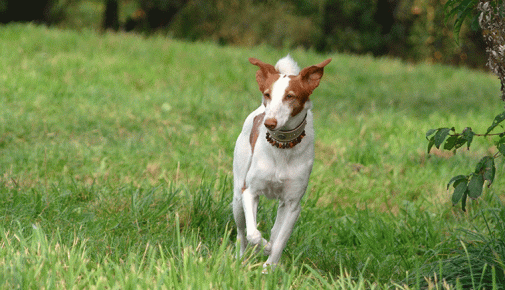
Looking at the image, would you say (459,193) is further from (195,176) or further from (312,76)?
(195,176)

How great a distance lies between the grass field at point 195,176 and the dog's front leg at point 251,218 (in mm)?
109

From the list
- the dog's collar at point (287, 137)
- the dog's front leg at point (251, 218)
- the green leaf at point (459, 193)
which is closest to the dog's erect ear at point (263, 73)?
the dog's collar at point (287, 137)

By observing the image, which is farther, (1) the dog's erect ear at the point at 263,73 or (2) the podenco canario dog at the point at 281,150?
(1) the dog's erect ear at the point at 263,73

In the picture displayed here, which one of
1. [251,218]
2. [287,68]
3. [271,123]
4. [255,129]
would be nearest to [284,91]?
[271,123]

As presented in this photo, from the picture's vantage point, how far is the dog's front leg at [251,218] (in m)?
3.20

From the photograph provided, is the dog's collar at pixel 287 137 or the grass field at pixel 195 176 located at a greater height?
the dog's collar at pixel 287 137

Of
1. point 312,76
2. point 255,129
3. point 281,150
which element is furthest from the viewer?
point 255,129

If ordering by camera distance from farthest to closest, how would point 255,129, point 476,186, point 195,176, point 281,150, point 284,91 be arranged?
point 195,176 < point 255,129 < point 281,150 < point 284,91 < point 476,186

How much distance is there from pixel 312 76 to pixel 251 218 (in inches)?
34.0

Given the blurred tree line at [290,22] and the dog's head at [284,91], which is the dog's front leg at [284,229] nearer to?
the dog's head at [284,91]

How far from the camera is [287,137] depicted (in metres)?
3.19

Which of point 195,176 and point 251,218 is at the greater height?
point 251,218

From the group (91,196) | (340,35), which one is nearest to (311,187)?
(91,196)

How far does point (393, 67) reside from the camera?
512 inches
